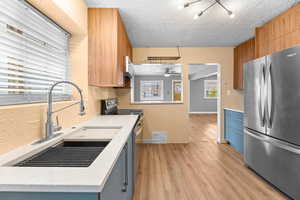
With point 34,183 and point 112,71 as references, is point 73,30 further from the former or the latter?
point 34,183

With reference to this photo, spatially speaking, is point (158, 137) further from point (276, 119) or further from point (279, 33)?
point (279, 33)

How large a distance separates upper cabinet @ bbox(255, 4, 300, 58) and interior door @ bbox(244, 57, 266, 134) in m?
0.32

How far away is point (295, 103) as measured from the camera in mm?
1884

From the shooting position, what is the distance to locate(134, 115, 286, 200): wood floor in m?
2.13

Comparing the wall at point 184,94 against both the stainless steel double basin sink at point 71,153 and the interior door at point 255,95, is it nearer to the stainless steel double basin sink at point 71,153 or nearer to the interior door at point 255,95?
the interior door at point 255,95

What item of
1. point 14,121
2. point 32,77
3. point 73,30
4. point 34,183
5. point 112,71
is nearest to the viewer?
point 34,183

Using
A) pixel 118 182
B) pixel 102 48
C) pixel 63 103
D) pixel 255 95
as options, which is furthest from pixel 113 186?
pixel 255 95

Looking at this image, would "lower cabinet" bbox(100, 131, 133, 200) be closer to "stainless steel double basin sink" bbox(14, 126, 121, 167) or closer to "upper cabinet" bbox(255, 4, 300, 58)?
"stainless steel double basin sink" bbox(14, 126, 121, 167)

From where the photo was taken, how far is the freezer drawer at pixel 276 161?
1.91 m

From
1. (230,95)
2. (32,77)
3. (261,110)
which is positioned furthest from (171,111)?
(32,77)

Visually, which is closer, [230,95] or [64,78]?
[64,78]

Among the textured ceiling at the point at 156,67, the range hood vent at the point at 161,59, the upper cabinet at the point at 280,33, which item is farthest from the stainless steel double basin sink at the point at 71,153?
the range hood vent at the point at 161,59

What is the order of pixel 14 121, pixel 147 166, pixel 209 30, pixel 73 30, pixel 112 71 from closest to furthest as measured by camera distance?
pixel 14 121 < pixel 73 30 < pixel 112 71 < pixel 147 166 < pixel 209 30

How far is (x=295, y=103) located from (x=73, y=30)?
2597 millimetres
